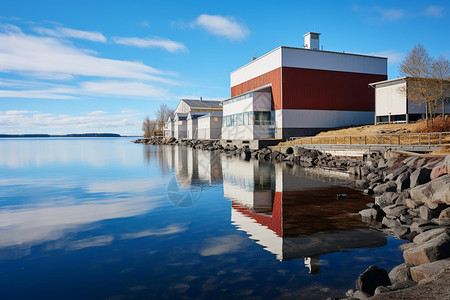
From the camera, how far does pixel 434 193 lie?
35.6 ft

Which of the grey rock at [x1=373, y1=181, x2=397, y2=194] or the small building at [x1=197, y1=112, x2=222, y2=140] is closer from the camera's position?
the grey rock at [x1=373, y1=181, x2=397, y2=194]

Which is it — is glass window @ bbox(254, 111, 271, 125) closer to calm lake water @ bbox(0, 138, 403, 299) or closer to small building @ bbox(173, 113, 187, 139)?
calm lake water @ bbox(0, 138, 403, 299)

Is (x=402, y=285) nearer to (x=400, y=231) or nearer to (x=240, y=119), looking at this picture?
(x=400, y=231)

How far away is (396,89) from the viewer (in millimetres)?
33781

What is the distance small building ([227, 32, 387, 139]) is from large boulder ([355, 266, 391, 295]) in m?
34.3

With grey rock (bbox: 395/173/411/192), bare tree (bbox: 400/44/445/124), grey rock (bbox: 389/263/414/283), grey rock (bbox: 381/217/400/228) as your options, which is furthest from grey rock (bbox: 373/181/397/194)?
bare tree (bbox: 400/44/445/124)

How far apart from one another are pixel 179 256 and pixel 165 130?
90826 millimetres

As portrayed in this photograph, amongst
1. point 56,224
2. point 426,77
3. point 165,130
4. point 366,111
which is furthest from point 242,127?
point 165,130

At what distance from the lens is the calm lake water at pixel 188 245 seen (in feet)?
21.1

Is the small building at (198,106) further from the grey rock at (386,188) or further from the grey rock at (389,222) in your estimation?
the grey rock at (389,222)

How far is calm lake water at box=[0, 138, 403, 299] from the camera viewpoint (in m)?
6.42

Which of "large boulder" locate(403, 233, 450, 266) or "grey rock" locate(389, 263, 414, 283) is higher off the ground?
"large boulder" locate(403, 233, 450, 266)

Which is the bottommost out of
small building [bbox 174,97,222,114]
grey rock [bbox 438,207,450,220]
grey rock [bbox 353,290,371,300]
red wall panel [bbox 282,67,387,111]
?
grey rock [bbox 353,290,371,300]

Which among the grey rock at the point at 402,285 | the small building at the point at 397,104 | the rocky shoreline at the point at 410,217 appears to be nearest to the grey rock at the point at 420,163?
the rocky shoreline at the point at 410,217
